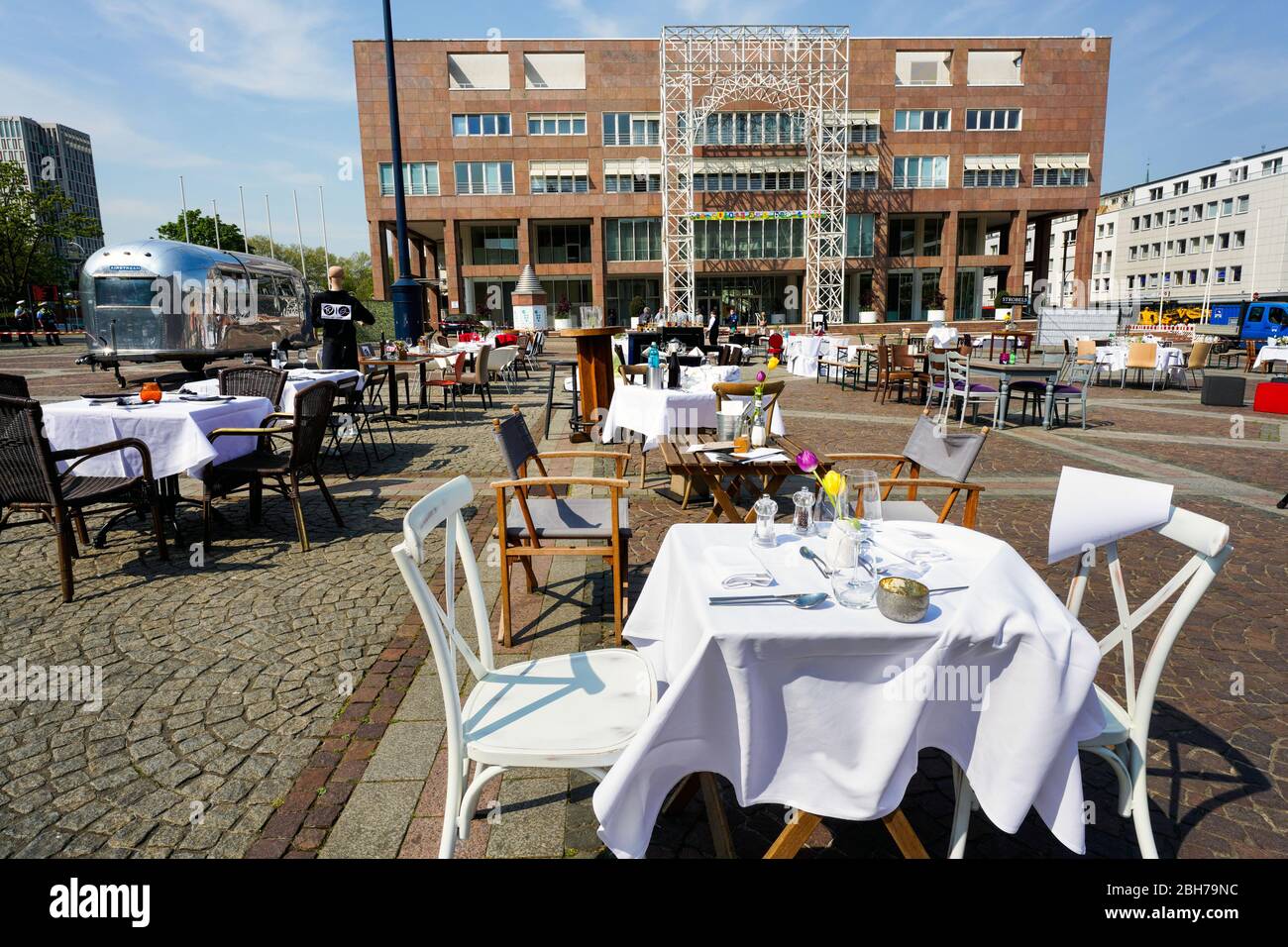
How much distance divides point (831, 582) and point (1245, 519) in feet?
19.2

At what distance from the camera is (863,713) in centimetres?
178

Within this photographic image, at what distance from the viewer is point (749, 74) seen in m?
41.4

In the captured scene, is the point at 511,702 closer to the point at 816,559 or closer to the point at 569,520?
the point at 816,559

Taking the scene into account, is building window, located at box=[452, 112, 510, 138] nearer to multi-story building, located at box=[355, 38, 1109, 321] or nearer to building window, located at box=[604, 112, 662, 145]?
multi-story building, located at box=[355, 38, 1109, 321]

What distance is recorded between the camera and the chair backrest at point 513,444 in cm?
397

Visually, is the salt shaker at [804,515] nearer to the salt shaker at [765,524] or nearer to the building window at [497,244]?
the salt shaker at [765,524]

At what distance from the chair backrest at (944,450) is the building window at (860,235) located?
140ft

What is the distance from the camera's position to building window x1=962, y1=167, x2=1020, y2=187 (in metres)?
43.1

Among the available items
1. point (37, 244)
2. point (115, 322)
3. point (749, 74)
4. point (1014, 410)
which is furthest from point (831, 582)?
point (37, 244)

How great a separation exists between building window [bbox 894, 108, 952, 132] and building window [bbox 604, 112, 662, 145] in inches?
575

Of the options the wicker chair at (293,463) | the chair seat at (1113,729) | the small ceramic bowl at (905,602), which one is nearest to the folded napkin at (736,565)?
the small ceramic bowl at (905,602)

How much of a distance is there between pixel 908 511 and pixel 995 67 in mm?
50075

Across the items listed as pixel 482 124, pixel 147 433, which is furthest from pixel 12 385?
pixel 482 124
